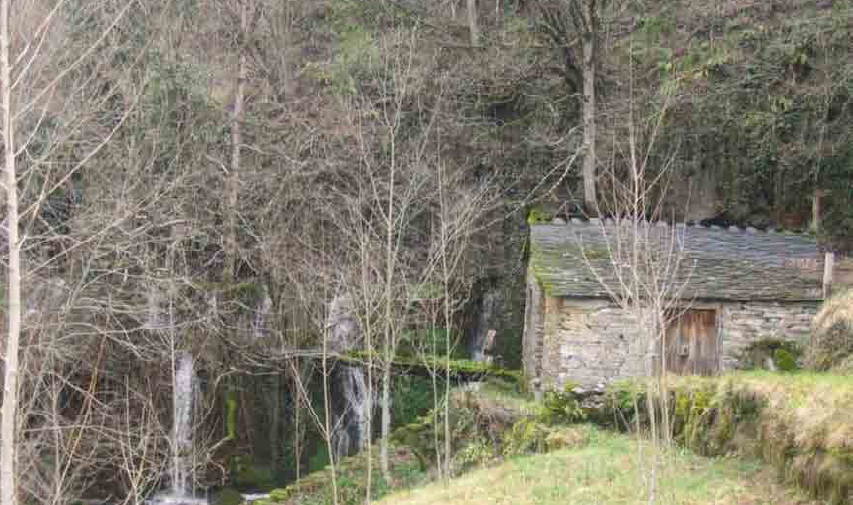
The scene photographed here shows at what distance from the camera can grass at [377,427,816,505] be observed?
288 inches

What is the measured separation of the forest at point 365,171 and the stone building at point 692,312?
2361mm

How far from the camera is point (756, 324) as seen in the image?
45.3ft

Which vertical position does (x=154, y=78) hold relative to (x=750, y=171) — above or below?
above

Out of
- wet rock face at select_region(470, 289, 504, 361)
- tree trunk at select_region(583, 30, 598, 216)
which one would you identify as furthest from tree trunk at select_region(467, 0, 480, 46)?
wet rock face at select_region(470, 289, 504, 361)

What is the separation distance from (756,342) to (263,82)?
13.7 metres

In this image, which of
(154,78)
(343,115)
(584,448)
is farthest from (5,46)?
(343,115)

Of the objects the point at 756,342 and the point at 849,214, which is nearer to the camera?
the point at 756,342

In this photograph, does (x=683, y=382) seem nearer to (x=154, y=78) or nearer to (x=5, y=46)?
(x=5, y=46)

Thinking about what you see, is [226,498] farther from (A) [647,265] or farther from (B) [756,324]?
(A) [647,265]

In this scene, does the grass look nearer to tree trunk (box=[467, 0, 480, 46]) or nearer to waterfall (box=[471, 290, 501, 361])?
waterfall (box=[471, 290, 501, 361])

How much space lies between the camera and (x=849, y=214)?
17.9 metres

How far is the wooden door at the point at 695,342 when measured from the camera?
45.6ft

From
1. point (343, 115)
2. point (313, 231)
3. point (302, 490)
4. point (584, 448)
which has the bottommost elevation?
point (302, 490)

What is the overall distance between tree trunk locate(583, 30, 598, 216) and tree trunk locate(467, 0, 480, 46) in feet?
14.2
